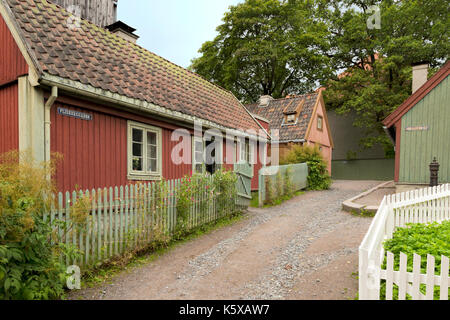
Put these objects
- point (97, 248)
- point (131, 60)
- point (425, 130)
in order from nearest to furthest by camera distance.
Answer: point (97, 248), point (131, 60), point (425, 130)

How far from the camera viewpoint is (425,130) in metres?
10.2

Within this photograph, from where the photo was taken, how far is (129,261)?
5.05 metres

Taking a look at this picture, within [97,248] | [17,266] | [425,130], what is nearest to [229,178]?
[97,248]

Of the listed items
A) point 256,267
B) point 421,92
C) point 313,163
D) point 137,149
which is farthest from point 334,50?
point 256,267

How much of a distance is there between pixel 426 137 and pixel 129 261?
11.1 m

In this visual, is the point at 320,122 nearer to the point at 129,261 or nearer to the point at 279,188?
the point at 279,188

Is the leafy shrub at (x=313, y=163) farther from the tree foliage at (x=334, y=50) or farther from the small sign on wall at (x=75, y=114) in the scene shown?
the small sign on wall at (x=75, y=114)

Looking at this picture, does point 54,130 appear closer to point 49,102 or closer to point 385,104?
point 49,102

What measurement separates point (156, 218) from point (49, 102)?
10.3ft

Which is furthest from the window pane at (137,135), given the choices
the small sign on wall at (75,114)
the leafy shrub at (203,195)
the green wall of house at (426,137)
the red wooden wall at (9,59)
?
the green wall of house at (426,137)

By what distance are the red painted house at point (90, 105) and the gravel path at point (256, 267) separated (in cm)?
262

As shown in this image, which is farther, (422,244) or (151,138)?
(151,138)

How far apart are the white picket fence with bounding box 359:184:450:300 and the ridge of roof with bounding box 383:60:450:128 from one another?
4989 millimetres

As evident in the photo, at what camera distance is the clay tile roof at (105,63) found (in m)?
5.84
